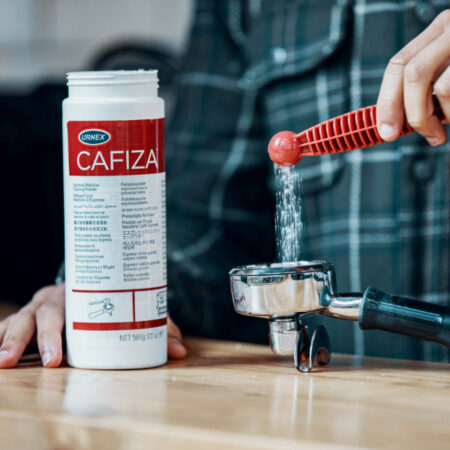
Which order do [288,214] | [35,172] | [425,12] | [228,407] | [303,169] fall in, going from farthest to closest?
[35,172]
[303,169]
[425,12]
[288,214]
[228,407]

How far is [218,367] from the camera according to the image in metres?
0.68

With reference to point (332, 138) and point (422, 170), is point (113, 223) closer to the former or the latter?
point (332, 138)

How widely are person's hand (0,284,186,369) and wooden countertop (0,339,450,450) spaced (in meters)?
0.01

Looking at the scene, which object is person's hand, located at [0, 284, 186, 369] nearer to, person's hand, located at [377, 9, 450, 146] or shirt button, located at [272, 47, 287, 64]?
person's hand, located at [377, 9, 450, 146]

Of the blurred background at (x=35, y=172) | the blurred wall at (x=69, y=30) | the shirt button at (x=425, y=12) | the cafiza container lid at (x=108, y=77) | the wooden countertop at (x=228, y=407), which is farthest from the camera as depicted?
the blurred wall at (x=69, y=30)

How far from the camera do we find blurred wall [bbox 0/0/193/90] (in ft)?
7.40

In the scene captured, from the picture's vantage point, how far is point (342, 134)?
2.08ft

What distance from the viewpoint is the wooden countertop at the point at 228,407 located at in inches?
19.5

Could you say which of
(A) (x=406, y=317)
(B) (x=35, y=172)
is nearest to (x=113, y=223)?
(A) (x=406, y=317)

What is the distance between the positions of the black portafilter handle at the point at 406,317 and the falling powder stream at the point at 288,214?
74 mm

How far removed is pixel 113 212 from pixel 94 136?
0.06m

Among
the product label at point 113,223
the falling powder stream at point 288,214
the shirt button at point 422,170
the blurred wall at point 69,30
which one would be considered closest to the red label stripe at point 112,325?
the product label at point 113,223

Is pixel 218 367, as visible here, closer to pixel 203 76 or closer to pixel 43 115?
pixel 203 76

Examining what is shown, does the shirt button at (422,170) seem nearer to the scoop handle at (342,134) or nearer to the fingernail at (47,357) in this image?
the scoop handle at (342,134)
